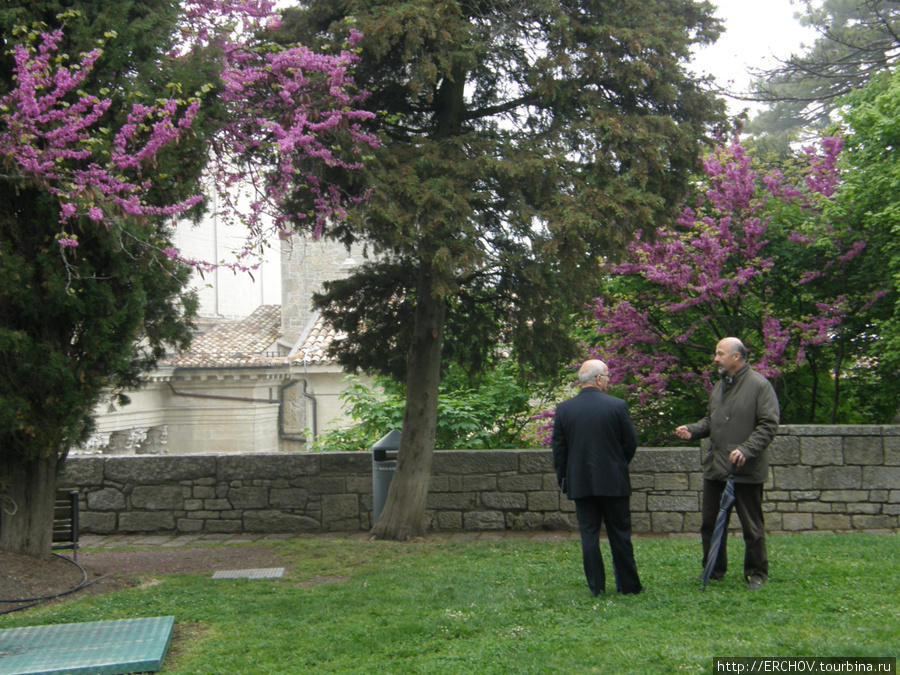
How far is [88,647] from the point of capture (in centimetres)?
452

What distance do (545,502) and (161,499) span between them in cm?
440

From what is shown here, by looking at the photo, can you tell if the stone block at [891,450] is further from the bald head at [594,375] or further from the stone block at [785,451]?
the bald head at [594,375]

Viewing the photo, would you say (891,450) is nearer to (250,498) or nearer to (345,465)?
(345,465)

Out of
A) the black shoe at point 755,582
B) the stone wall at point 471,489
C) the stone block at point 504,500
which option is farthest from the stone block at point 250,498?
the black shoe at point 755,582

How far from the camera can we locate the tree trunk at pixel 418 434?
8.59 metres

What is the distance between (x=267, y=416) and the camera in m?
23.9

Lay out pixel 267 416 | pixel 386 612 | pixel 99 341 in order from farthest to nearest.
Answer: pixel 267 416, pixel 99 341, pixel 386 612

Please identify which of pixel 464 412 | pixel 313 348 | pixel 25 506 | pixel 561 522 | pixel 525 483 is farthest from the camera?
pixel 313 348

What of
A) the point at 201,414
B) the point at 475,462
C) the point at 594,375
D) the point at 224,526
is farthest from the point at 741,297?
the point at 201,414

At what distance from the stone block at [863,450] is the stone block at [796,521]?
0.71 m

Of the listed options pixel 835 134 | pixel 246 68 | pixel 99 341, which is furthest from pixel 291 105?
pixel 835 134

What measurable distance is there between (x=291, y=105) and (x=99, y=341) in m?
2.50

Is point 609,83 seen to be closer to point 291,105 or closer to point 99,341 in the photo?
point 291,105

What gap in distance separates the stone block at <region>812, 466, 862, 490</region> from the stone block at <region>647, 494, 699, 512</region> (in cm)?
126
